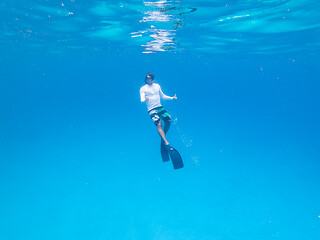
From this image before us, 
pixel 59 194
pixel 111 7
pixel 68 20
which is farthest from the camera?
pixel 59 194

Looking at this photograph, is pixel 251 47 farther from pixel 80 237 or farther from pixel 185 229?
pixel 80 237

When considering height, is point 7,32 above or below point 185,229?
above

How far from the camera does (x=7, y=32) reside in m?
20.2

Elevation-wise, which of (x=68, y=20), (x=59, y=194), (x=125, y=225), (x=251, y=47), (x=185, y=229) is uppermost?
(x=251, y=47)

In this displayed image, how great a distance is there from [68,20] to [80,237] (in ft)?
45.3

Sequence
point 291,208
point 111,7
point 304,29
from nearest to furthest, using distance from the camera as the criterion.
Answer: point 111,7, point 304,29, point 291,208

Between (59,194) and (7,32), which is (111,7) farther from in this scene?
(59,194)

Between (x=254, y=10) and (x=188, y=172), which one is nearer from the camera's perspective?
(x=254, y=10)

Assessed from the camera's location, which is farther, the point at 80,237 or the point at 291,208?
the point at 291,208

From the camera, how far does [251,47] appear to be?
25016mm

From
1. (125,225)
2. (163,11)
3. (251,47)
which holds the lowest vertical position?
(125,225)

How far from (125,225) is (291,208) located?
1247cm

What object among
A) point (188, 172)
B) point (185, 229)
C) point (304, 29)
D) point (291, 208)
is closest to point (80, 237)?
point (185, 229)

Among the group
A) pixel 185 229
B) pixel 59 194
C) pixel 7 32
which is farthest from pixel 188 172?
pixel 7 32
